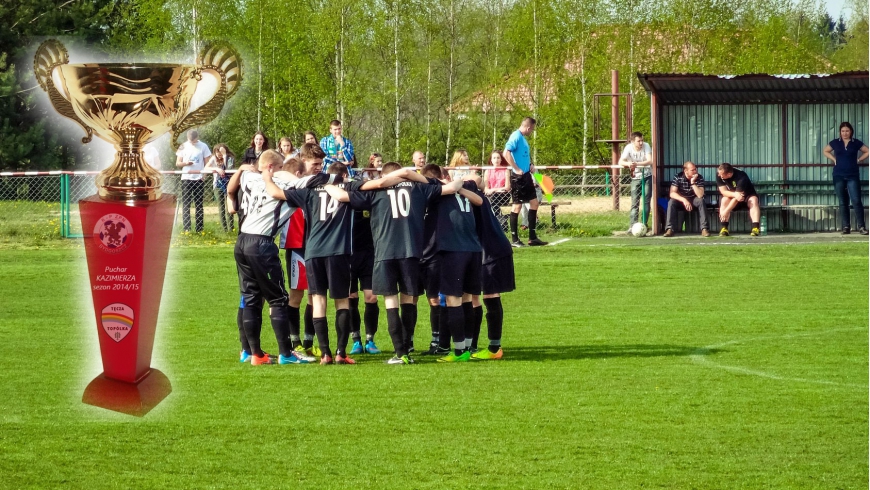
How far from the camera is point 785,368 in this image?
995 cm

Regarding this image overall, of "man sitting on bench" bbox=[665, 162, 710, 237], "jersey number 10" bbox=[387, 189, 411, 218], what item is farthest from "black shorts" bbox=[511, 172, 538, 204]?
"jersey number 10" bbox=[387, 189, 411, 218]

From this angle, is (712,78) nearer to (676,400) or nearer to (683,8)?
(676,400)

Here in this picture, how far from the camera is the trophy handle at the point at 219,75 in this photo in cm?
153

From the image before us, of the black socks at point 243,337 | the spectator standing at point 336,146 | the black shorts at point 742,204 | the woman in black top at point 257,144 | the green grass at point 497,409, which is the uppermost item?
the spectator standing at point 336,146

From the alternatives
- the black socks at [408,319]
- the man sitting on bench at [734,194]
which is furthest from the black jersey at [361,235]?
the man sitting on bench at [734,194]

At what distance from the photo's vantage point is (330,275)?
942cm

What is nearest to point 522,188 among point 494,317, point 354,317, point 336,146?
point 336,146

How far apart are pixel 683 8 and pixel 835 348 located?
37093mm

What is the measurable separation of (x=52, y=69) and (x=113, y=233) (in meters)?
0.21

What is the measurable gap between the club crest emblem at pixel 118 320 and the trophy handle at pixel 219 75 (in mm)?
243

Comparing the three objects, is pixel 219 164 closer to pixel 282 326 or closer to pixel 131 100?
pixel 131 100

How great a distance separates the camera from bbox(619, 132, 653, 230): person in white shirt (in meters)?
21.7

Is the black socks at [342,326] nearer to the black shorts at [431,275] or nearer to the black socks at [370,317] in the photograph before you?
the black shorts at [431,275]

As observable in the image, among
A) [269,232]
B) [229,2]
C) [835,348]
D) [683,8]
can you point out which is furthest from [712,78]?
[683,8]
